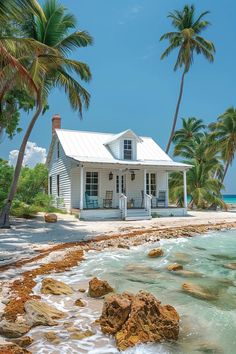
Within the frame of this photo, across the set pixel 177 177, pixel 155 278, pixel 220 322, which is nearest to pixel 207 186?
pixel 177 177

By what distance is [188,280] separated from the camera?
7.05 metres

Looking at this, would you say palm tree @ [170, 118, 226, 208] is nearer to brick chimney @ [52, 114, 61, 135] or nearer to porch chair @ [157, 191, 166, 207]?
porch chair @ [157, 191, 166, 207]

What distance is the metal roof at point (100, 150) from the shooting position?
1928 centimetres

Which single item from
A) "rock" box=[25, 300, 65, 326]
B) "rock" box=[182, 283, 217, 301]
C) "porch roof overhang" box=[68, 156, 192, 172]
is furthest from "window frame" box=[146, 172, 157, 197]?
"rock" box=[25, 300, 65, 326]

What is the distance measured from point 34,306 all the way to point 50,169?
1955cm

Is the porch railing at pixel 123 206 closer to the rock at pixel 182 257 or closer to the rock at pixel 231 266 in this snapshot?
the rock at pixel 182 257

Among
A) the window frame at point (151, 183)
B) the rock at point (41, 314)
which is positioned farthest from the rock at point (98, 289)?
the window frame at point (151, 183)

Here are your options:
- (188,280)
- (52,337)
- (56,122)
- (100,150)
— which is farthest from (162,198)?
(52,337)

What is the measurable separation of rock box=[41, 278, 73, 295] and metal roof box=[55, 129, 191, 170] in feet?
38.8

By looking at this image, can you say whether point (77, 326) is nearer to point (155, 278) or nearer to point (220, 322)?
point (220, 322)

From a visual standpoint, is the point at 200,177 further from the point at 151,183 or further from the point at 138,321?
the point at 138,321

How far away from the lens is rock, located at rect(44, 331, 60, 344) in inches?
155

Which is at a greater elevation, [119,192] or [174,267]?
[119,192]

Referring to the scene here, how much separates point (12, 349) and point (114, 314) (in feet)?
4.55
